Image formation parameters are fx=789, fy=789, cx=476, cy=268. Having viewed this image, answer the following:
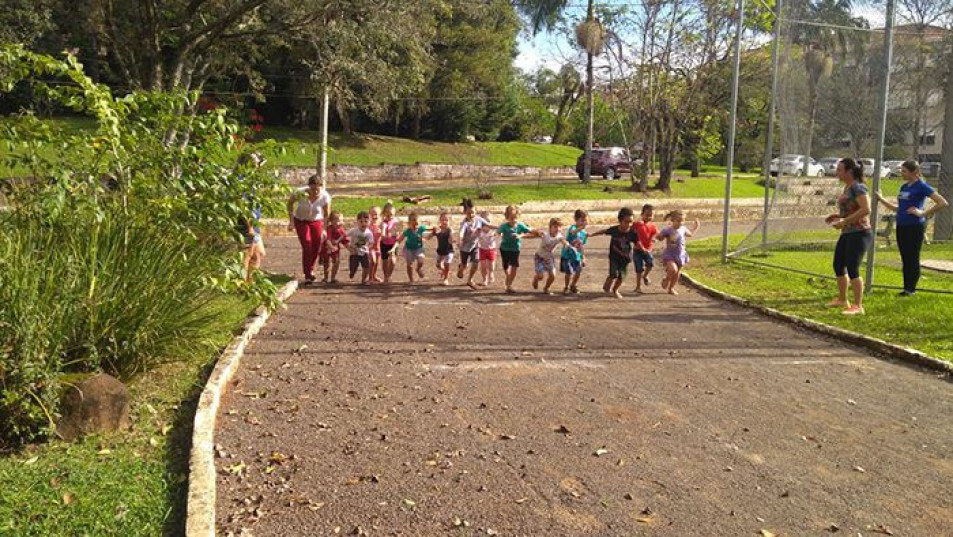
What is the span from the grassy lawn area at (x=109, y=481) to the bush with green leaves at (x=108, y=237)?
1.11ft

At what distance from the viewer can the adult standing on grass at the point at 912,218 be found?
9914 millimetres

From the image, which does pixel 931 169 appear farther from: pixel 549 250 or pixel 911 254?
pixel 549 250

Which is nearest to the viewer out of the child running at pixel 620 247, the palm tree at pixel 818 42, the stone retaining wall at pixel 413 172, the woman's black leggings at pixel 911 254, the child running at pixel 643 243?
the woman's black leggings at pixel 911 254

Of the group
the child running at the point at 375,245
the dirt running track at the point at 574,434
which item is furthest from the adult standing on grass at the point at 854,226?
the child running at the point at 375,245

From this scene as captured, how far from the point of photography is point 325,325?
8508 millimetres

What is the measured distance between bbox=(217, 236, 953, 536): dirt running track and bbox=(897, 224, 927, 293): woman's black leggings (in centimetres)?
224

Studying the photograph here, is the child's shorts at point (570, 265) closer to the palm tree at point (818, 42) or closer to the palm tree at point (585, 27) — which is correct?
the palm tree at point (818, 42)

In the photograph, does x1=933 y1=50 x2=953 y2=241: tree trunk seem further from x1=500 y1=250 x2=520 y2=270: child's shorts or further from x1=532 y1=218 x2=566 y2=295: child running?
x1=500 y1=250 x2=520 y2=270: child's shorts

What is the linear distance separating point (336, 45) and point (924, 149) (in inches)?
484

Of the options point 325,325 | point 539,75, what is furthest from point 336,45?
point 539,75

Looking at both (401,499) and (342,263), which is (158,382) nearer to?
(401,499)

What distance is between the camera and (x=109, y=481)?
4.14 meters

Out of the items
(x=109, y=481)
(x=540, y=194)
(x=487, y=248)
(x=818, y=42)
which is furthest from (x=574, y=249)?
(x=540, y=194)

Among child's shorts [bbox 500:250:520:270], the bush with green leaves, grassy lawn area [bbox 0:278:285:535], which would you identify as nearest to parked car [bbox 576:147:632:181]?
child's shorts [bbox 500:250:520:270]
